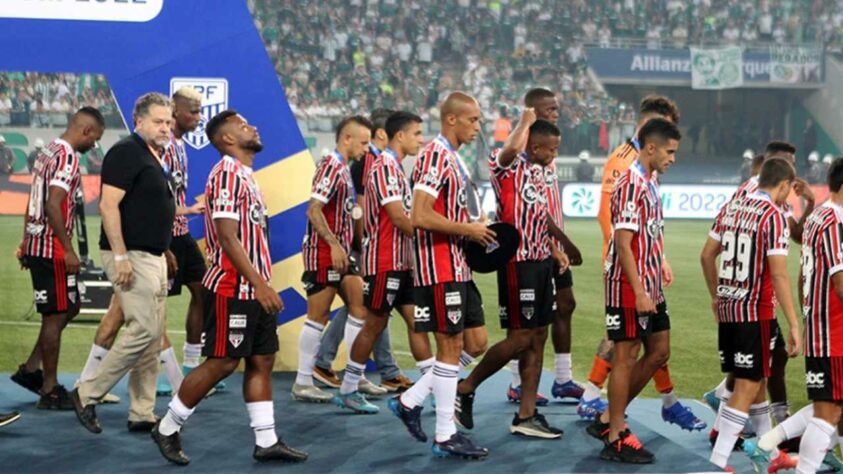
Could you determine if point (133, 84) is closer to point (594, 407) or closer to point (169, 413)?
point (169, 413)

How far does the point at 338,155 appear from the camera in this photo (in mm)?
8477

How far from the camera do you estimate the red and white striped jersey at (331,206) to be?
8359 mm

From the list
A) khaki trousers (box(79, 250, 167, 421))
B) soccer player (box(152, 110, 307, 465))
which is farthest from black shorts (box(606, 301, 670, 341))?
khaki trousers (box(79, 250, 167, 421))

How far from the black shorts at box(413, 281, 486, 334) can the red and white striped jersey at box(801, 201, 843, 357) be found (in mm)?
1862

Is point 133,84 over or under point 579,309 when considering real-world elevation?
over

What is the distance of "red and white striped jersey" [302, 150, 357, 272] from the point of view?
8.36 meters

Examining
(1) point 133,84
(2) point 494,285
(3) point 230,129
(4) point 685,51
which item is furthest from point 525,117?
(4) point 685,51

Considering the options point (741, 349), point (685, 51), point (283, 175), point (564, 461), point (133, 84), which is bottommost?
point (564, 461)

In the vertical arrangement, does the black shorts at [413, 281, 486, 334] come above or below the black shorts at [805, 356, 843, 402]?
above

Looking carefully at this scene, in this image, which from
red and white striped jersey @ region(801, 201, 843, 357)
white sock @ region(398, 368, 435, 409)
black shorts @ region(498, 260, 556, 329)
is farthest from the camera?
black shorts @ region(498, 260, 556, 329)

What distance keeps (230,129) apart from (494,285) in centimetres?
1053

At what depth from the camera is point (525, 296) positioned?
7215 millimetres

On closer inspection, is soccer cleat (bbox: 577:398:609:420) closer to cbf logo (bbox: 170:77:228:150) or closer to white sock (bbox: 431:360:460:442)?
white sock (bbox: 431:360:460:442)

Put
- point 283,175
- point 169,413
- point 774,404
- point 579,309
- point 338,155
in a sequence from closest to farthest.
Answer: point 169,413, point 774,404, point 338,155, point 283,175, point 579,309
